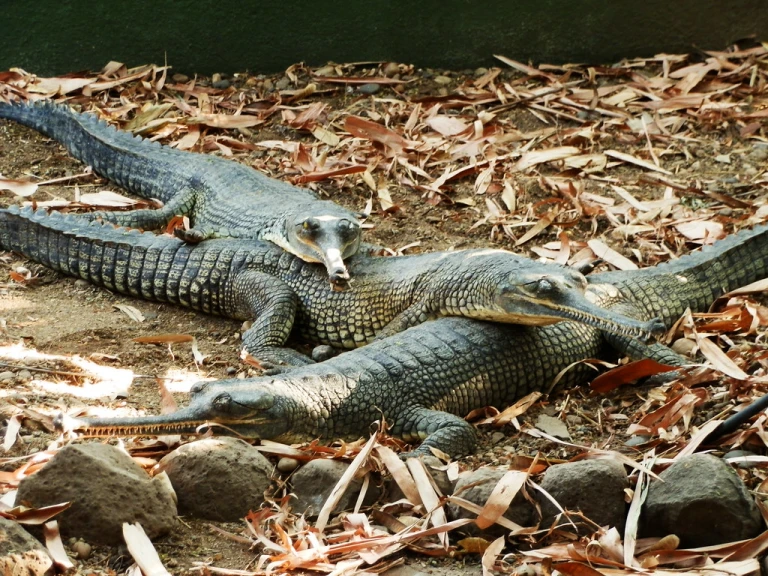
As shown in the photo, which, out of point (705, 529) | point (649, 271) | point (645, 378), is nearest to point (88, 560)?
point (705, 529)

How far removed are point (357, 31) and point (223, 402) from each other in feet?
16.2

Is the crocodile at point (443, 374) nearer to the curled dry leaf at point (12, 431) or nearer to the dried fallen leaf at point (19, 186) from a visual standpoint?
the curled dry leaf at point (12, 431)

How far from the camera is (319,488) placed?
11.4ft

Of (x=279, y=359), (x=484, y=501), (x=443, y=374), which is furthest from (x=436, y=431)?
(x=279, y=359)

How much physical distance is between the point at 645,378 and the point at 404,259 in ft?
4.81

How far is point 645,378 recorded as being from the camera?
453 cm

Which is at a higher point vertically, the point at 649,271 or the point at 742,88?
the point at 742,88

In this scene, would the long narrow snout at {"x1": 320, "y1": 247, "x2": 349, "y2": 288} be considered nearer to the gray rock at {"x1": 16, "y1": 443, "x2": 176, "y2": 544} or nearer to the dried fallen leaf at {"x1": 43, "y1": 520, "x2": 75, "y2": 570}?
the gray rock at {"x1": 16, "y1": 443, "x2": 176, "y2": 544}

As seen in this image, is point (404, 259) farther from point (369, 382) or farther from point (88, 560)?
point (88, 560)

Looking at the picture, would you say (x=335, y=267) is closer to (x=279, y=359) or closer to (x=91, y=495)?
(x=279, y=359)

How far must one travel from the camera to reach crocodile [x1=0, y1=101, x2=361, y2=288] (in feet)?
17.6

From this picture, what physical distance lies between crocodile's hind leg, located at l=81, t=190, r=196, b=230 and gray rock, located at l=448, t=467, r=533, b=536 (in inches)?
145

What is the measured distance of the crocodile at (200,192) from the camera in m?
5.37

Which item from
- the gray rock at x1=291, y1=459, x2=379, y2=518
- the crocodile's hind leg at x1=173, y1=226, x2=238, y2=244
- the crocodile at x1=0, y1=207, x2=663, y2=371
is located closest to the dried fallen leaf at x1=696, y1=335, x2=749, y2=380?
the crocodile at x1=0, y1=207, x2=663, y2=371
